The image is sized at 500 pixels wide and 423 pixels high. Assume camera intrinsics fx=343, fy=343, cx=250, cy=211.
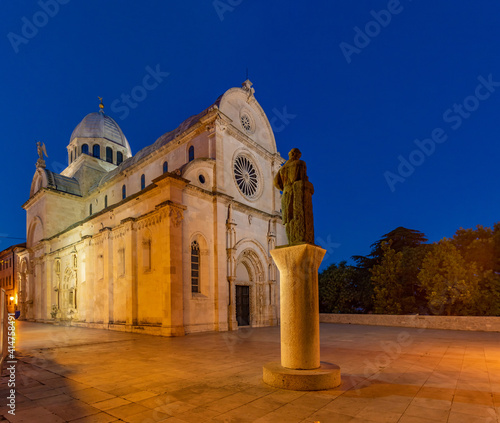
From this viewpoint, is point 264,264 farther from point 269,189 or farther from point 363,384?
point 363,384

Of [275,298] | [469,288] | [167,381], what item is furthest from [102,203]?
[469,288]

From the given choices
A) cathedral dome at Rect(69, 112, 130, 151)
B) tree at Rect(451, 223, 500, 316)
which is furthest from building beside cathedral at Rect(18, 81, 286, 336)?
tree at Rect(451, 223, 500, 316)

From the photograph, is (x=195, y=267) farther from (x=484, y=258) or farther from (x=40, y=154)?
(x=40, y=154)

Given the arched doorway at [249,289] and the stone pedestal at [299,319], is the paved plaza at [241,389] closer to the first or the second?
the stone pedestal at [299,319]

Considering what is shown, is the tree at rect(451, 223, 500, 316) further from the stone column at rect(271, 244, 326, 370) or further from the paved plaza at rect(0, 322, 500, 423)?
the stone column at rect(271, 244, 326, 370)

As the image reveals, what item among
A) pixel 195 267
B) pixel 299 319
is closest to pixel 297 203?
pixel 299 319

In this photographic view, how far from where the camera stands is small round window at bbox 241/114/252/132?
26.4 m

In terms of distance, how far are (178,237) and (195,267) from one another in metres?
2.69

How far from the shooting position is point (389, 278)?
85.8ft

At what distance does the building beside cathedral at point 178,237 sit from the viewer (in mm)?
18828

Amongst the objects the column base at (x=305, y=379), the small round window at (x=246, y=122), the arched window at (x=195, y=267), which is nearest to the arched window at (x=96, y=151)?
the small round window at (x=246, y=122)

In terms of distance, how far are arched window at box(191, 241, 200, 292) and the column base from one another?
13.5 meters

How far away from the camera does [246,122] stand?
26781mm

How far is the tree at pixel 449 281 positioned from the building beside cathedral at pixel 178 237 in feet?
35.1
